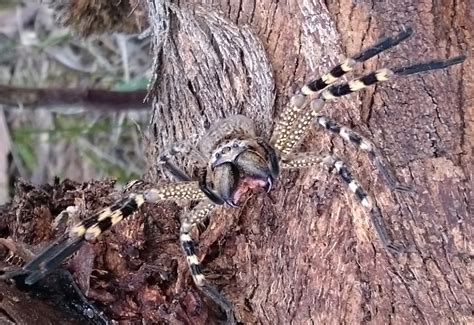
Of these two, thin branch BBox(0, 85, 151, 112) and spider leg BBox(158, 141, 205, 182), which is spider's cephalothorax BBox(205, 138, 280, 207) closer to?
spider leg BBox(158, 141, 205, 182)

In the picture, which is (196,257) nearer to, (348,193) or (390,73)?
(348,193)

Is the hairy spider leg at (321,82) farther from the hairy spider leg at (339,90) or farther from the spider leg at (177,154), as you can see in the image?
the spider leg at (177,154)

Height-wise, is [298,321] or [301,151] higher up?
[301,151]

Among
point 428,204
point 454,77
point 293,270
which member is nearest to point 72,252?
point 293,270

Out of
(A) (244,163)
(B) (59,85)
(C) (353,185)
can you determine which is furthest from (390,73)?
(B) (59,85)

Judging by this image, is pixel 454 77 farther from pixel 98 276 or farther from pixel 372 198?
pixel 98 276
